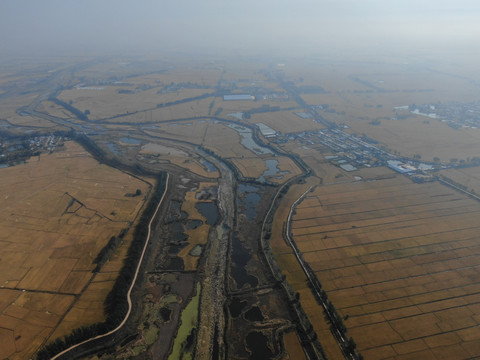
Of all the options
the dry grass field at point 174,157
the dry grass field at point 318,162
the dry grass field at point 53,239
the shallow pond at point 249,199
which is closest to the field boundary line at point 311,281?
the shallow pond at point 249,199

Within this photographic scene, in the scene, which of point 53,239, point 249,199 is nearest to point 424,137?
point 249,199

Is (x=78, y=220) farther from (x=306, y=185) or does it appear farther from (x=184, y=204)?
(x=306, y=185)

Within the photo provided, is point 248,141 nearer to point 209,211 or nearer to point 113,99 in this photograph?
point 209,211

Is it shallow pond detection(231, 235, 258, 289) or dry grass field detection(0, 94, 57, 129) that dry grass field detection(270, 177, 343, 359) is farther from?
dry grass field detection(0, 94, 57, 129)

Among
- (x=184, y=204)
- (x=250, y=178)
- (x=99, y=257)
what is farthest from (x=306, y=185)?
(x=99, y=257)

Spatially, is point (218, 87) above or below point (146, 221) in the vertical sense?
above

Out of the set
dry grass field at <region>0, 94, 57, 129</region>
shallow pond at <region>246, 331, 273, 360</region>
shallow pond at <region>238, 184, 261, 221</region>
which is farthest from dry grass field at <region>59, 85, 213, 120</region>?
shallow pond at <region>246, 331, 273, 360</region>

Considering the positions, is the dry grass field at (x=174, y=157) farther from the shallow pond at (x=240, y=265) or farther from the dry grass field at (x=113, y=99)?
the dry grass field at (x=113, y=99)
